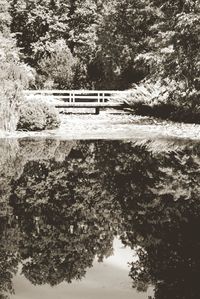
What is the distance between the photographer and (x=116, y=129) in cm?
2495

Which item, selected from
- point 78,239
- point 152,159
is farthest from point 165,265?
point 152,159

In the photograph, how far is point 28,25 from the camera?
48.8 m

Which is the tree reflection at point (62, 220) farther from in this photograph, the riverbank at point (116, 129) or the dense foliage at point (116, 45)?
the dense foliage at point (116, 45)

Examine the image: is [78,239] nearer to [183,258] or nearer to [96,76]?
[183,258]

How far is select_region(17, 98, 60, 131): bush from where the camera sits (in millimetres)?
22781

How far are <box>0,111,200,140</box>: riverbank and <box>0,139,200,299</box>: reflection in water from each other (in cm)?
587

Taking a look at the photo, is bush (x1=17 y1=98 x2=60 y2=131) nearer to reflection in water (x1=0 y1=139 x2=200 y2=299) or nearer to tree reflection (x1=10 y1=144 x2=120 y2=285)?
reflection in water (x1=0 y1=139 x2=200 y2=299)

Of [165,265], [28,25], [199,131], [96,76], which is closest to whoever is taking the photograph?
[165,265]

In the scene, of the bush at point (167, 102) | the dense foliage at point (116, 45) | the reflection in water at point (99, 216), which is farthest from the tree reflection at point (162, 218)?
the bush at point (167, 102)

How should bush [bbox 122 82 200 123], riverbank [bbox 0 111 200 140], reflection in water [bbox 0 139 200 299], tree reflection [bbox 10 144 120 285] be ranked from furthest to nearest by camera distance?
bush [bbox 122 82 200 123], riverbank [bbox 0 111 200 140], tree reflection [bbox 10 144 120 285], reflection in water [bbox 0 139 200 299]

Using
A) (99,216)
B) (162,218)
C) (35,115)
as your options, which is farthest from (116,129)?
(162,218)

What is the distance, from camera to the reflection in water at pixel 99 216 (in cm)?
615

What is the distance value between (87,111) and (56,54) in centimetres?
1189

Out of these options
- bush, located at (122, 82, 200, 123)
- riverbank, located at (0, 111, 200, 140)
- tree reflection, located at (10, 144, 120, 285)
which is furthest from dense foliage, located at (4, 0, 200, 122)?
tree reflection, located at (10, 144, 120, 285)
